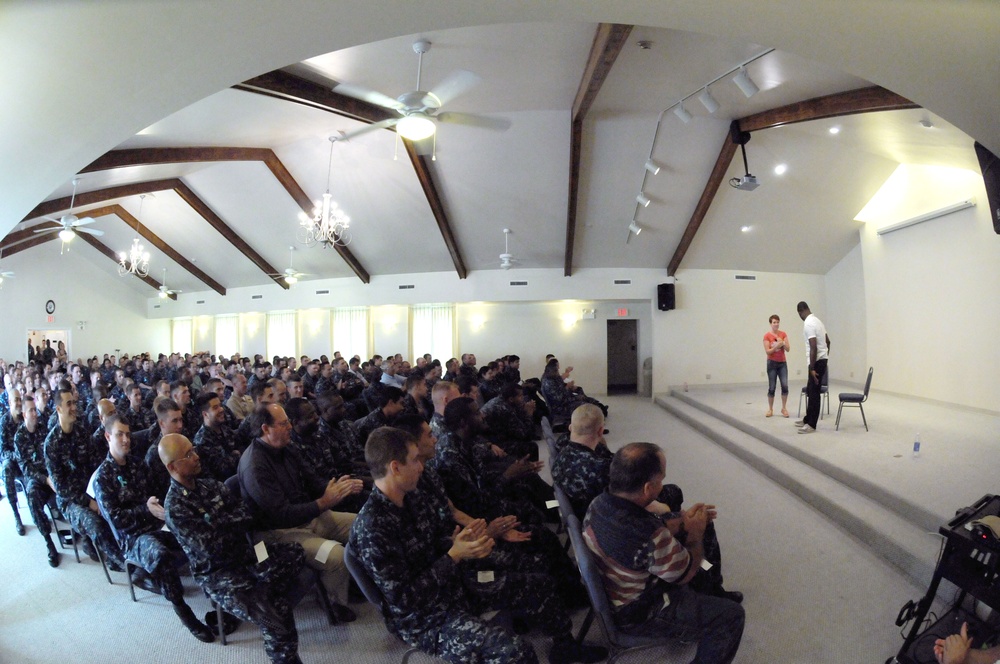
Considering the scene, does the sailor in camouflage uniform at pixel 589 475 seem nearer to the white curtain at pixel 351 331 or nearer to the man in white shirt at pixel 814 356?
the man in white shirt at pixel 814 356

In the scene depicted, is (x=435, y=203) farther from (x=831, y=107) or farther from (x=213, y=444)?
(x=213, y=444)

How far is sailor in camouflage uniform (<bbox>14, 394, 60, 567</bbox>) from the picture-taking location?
331cm

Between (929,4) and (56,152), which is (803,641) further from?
(56,152)

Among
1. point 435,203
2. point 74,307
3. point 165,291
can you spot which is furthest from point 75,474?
point 74,307

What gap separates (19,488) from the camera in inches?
190

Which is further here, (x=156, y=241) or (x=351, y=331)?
(x=351, y=331)

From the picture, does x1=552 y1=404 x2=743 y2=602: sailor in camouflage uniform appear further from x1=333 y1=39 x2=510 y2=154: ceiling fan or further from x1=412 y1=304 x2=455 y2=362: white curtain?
x1=412 y1=304 x2=455 y2=362: white curtain

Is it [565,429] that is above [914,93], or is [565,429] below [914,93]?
below

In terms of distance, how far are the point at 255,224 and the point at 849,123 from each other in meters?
11.0

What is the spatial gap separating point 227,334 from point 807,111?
16002 mm

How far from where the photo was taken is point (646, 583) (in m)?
1.98

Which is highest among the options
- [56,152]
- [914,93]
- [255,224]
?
[255,224]

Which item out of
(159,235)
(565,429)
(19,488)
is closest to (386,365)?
(565,429)

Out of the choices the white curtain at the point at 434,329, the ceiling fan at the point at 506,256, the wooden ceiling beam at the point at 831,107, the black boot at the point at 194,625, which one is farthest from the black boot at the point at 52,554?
the white curtain at the point at 434,329
